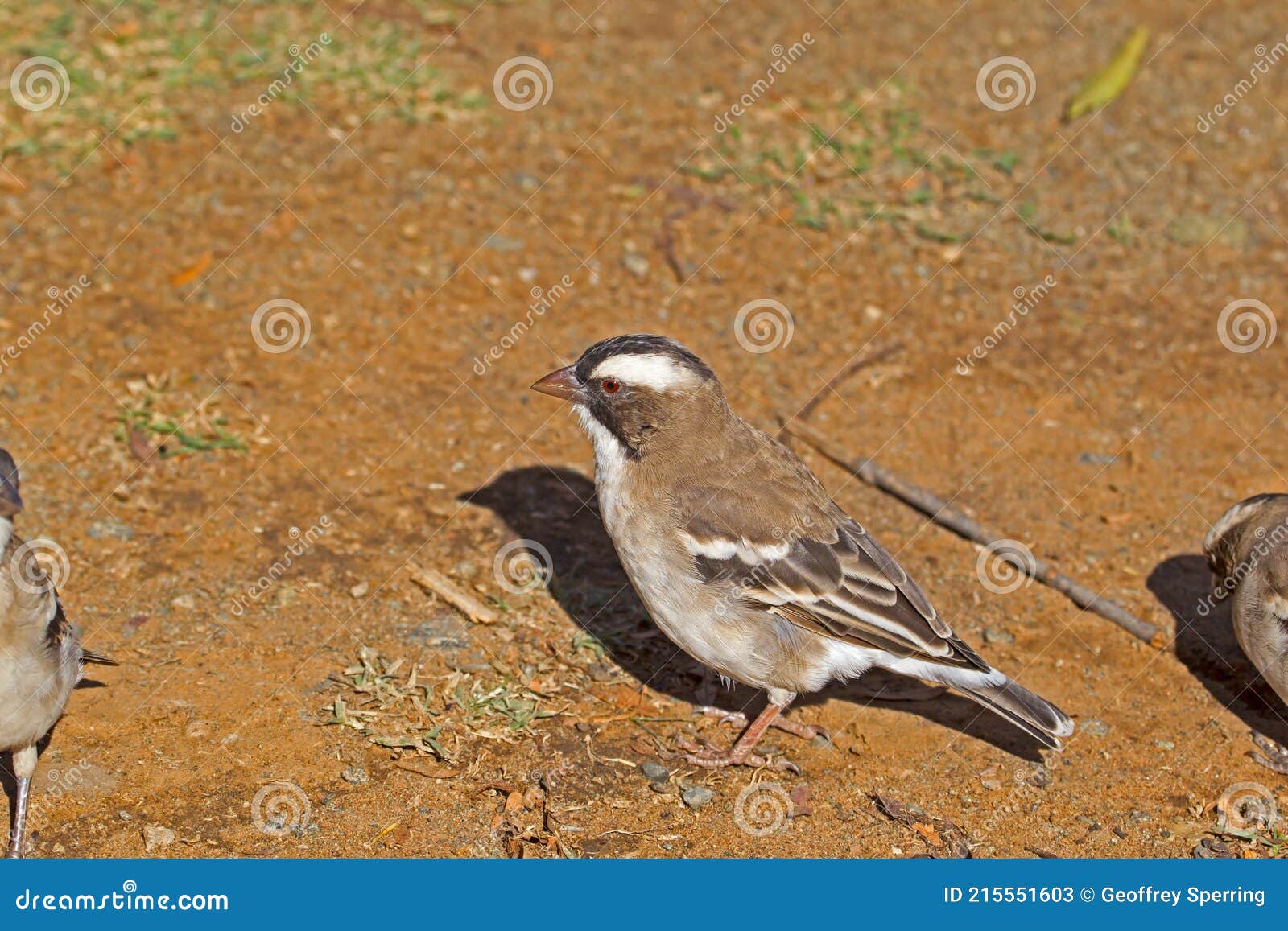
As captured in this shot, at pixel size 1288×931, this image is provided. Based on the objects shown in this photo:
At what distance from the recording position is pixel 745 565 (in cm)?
635

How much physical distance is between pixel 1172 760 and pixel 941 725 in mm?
1152

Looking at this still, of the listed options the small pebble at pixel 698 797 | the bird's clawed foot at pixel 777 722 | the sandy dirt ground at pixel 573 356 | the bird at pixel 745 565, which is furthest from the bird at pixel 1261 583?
the small pebble at pixel 698 797

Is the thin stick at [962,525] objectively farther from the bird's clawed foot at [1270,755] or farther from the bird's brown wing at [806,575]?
the bird's brown wing at [806,575]

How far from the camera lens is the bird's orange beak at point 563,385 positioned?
6.83 meters

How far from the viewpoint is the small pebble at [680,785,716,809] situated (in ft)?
20.4

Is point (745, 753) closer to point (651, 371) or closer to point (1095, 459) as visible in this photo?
point (651, 371)

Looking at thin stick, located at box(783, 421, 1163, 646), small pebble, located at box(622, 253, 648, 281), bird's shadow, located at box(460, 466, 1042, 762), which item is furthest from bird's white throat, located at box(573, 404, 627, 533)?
small pebble, located at box(622, 253, 648, 281)

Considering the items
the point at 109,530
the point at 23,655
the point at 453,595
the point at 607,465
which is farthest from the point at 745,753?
the point at 109,530

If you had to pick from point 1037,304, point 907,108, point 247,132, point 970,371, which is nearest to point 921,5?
point 907,108

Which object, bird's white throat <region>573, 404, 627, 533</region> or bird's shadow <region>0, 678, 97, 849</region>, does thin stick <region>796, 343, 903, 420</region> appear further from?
bird's shadow <region>0, 678, 97, 849</region>

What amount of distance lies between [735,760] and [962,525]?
2381 mm

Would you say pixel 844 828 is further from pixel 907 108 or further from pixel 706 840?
pixel 907 108

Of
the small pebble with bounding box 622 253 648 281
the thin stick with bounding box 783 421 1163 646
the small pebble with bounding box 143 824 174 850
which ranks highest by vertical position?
the small pebble with bounding box 622 253 648 281

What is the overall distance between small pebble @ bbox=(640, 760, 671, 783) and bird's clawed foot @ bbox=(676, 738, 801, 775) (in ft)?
0.46
